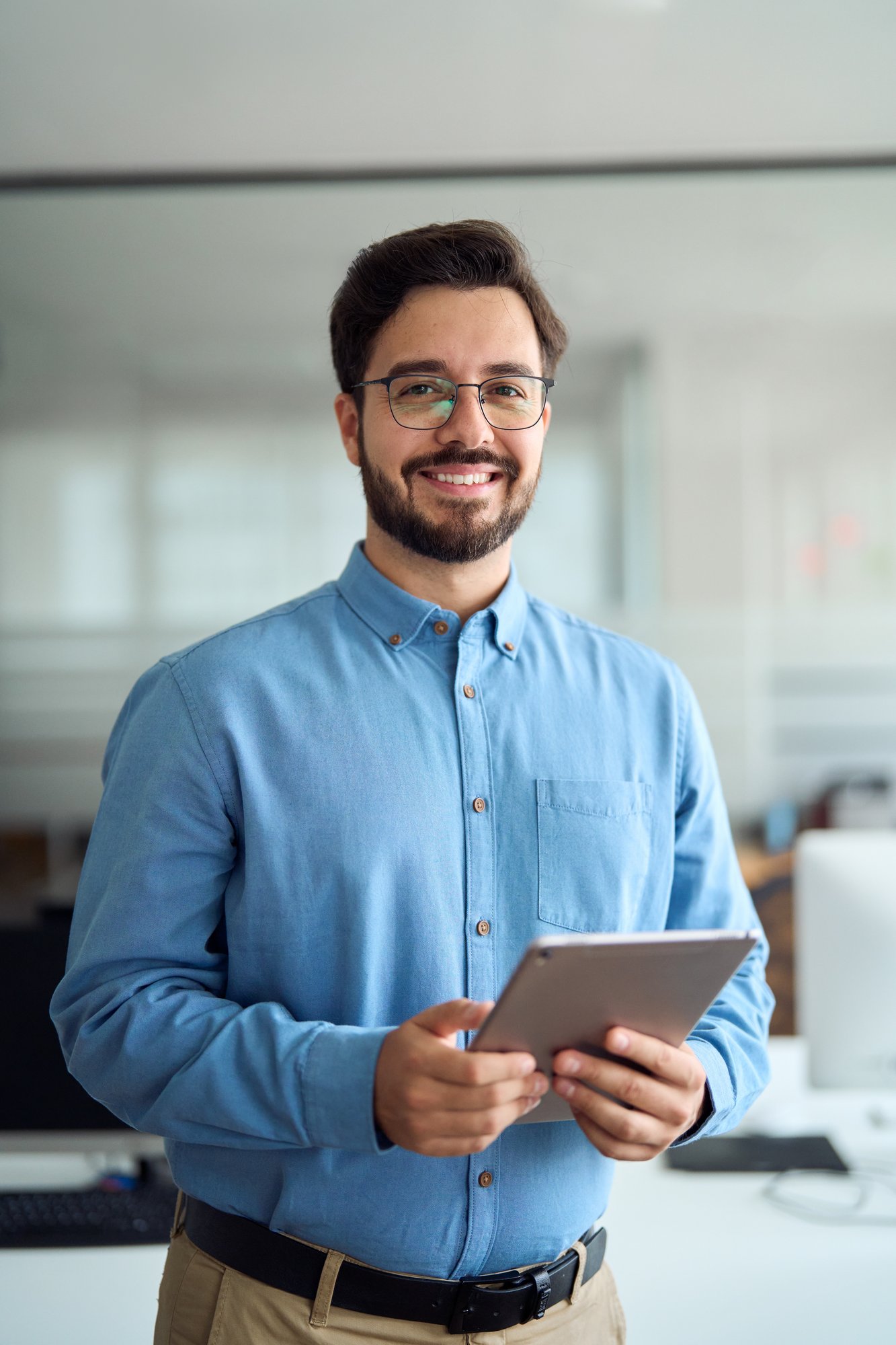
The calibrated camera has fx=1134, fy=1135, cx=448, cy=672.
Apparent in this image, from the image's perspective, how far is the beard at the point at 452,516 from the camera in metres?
1.24

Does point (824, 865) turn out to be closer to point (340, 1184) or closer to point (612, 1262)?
point (612, 1262)

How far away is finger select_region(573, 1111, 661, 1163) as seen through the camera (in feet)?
3.36

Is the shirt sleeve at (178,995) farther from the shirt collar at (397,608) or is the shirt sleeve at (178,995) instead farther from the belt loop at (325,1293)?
the shirt collar at (397,608)

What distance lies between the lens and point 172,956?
1.12 metres

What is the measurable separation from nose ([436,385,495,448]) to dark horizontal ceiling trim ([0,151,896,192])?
2.16 metres

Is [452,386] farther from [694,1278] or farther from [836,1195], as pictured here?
[836,1195]

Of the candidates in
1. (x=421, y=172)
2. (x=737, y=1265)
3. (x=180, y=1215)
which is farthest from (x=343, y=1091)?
(x=421, y=172)

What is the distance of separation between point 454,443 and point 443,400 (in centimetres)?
6

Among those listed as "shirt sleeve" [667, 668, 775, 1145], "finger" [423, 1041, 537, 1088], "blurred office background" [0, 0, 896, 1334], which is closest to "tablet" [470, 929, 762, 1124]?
"finger" [423, 1041, 537, 1088]

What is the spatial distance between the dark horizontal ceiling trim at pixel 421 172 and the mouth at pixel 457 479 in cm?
220

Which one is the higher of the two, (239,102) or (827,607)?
(239,102)

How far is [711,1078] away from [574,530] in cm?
221

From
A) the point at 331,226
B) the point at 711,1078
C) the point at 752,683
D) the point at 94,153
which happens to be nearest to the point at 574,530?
the point at 752,683

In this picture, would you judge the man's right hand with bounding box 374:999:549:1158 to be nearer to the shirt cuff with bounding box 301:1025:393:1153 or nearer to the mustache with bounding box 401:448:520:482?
the shirt cuff with bounding box 301:1025:393:1153
